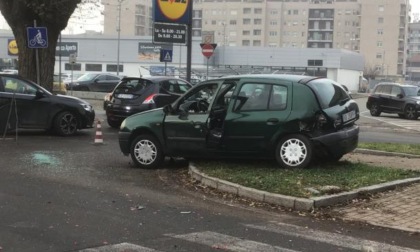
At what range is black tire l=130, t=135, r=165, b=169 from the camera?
954cm

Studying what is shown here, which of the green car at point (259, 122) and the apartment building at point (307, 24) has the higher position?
the apartment building at point (307, 24)

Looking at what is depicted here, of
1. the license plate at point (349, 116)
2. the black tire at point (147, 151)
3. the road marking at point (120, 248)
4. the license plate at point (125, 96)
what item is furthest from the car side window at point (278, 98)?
the license plate at point (125, 96)

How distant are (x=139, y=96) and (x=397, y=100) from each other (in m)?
16.7

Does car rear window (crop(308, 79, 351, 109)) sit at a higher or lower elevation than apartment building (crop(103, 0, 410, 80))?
lower

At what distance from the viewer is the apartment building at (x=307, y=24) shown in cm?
12550

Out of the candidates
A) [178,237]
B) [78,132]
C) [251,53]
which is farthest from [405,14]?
[178,237]

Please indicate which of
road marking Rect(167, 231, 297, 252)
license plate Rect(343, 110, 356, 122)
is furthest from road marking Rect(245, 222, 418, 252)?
license plate Rect(343, 110, 356, 122)

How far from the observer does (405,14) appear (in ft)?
412

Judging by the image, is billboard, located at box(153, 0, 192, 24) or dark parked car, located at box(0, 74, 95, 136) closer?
dark parked car, located at box(0, 74, 95, 136)

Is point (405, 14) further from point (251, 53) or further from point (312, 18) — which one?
point (251, 53)

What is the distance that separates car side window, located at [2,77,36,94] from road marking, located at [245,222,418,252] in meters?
9.21

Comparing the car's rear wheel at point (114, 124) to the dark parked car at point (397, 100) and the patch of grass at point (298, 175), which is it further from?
the dark parked car at point (397, 100)

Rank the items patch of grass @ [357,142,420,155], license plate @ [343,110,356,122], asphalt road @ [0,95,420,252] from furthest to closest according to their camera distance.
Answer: patch of grass @ [357,142,420,155] → license plate @ [343,110,356,122] → asphalt road @ [0,95,420,252]

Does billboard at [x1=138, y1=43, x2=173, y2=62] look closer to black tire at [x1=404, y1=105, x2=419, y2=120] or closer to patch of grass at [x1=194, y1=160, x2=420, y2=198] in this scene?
black tire at [x1=404, y1=105, x2=419, y2=120]
